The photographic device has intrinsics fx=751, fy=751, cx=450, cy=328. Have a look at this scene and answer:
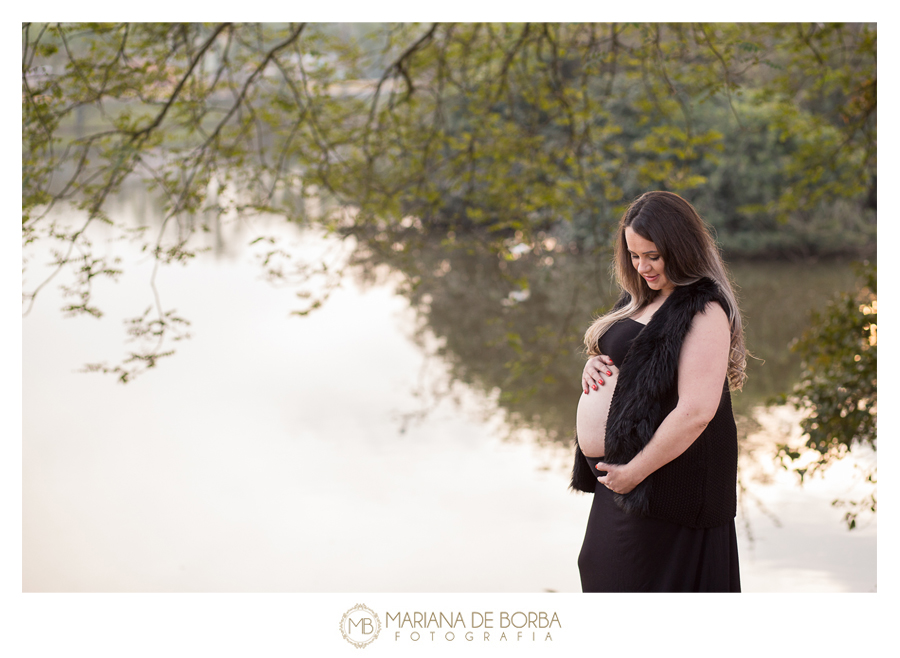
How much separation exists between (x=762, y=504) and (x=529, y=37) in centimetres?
308

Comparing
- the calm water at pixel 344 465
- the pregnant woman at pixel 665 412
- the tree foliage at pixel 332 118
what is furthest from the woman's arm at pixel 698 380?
the tree foliage at pixel 332 118

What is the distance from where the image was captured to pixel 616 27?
3.67 meters

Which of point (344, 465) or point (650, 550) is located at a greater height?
point (344, 465)

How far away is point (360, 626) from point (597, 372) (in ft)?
3.48

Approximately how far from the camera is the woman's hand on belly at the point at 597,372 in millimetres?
1807

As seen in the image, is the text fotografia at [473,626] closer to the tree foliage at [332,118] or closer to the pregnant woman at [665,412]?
the pregnant woman at [665,412]

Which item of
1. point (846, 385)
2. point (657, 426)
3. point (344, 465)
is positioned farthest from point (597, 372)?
point (344, 465)

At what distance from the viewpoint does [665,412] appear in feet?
5.48

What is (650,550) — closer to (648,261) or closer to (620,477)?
(620,477)

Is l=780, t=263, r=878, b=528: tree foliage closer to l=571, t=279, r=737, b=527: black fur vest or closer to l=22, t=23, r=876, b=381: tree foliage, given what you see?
l=22, t=23, r=876, b=381: tree foliage

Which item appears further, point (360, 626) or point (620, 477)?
point (360, 626)

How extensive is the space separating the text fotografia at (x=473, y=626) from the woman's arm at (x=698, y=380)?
844 millimetres
